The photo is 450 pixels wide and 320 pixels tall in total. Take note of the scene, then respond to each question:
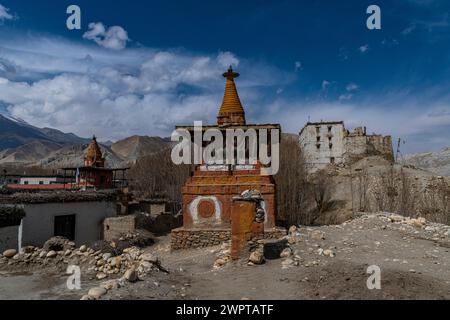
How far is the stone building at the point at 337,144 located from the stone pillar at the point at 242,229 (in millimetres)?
53051

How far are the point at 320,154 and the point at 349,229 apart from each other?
49.3 meters

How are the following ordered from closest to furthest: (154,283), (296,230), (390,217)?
1. (154,283)
2. (296,230)
3. (390,217)

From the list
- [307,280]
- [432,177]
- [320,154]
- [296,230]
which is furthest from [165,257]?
[320,154]

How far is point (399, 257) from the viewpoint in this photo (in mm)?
11453

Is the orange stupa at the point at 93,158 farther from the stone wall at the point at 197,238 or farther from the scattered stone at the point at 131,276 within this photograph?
the scattered stone at the point at 131,276

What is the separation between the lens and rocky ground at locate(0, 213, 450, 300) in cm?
767

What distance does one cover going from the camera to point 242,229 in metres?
10.8

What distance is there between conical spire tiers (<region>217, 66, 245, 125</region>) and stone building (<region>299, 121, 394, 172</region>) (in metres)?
44.6

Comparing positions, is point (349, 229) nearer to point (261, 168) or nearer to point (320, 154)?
point (261, 168)

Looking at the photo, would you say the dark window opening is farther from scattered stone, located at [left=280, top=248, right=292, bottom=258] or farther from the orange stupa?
the orange stupa

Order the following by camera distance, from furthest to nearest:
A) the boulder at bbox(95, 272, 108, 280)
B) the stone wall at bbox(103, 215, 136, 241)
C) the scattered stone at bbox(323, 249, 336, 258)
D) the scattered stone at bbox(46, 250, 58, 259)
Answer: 1. the stone wall at bbox(103, 215, 136, 241)
2. the scattered stone at bbox(46, 250, 58, 259)
3. the scattered stone at bbox(323, 249, 336, 258)
4. the boulder at bbox(95, 272, 108, 280)

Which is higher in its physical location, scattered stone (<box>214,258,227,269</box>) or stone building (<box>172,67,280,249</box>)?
stone building (<box>172,67,280,249</box>)

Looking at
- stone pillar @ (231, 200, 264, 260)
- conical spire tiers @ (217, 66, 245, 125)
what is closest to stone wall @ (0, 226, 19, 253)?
conical spire tiers @ (217, 66, 245, 125)

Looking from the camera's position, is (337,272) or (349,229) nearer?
(337,272)
